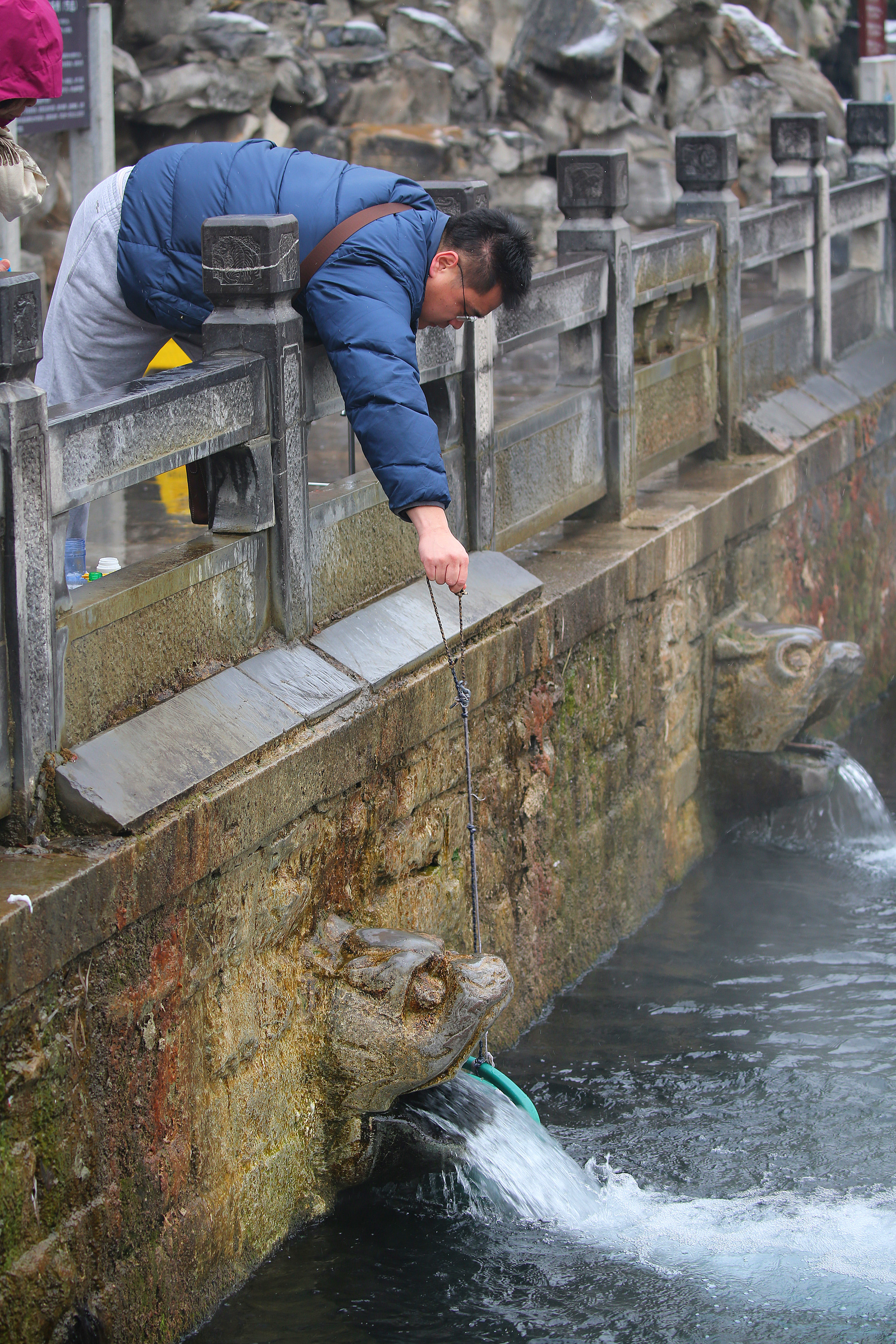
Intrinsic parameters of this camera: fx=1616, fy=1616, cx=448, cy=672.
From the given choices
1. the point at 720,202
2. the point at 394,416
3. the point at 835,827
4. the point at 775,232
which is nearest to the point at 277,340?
the point at 394,416

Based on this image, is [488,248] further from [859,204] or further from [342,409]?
[859,204]

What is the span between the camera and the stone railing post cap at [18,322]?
3154 millimetres

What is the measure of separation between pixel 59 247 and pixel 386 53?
15.0ft

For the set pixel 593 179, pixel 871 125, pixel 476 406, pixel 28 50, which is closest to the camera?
pixel 28 50

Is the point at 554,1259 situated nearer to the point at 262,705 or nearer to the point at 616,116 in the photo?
the point at 262,705

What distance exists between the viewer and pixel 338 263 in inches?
158

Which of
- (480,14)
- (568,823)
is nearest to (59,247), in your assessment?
(480,14)

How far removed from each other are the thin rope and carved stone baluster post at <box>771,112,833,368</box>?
14.7ft

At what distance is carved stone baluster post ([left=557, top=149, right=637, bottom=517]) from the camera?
6.14 metres

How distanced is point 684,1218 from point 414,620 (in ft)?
6.08

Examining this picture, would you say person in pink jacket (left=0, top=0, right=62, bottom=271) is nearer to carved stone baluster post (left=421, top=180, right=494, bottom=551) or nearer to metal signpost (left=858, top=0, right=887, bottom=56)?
carved stone baluster post (left=421, top=180, right=494, bottom=551)

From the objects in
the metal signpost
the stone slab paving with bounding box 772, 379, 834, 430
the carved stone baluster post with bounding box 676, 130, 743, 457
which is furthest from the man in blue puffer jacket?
the metal signpost

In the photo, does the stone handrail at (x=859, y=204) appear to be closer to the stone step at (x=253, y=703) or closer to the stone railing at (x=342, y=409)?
the stone railing at (x=342, y=409)

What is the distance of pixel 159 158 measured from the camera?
14.0 ft
